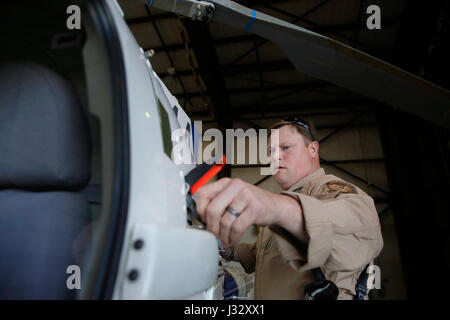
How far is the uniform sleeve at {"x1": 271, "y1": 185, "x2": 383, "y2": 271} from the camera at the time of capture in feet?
2.39

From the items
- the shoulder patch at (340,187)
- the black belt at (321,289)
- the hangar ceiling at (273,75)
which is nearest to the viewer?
the black belt at (321,289)

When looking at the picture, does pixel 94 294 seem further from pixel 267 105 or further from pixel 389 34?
pixel 267 105

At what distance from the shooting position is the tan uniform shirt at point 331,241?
0.74 meters

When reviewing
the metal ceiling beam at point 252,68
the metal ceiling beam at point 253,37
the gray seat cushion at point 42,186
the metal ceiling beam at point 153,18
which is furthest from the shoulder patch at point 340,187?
the metal ceiling beam at point 252,68

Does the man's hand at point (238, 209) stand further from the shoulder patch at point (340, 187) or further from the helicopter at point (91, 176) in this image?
the shoulder patch at point (340, 187)

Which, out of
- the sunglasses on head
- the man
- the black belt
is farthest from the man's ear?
the black belt

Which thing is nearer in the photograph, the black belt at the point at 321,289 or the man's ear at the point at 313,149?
the black belt at the point at 321,289

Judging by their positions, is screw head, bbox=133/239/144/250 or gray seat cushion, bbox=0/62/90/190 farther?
gray seat cushion, bbox=0/62/90/190

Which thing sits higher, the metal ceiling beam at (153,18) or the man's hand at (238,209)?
the metal ceiling beam at (153,18)

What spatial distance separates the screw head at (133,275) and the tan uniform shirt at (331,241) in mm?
399

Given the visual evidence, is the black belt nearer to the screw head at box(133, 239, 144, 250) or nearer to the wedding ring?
the wedding ring

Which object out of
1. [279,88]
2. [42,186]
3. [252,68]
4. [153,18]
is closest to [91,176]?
[42,186]

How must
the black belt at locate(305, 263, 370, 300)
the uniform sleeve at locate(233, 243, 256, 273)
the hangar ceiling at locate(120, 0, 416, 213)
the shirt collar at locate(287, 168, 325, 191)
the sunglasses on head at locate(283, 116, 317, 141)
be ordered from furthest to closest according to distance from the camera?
the hangar ceiling at locate(120, 0, 416, 213) < the uniform sleeve at locate(233, 243, 256, 273) < the sunglasses on head at locate(283, 116, 317, 141) < the shirt collar at locate(287, 168, 325, 191) < the black belt at locate(305, 263, 370, 300)

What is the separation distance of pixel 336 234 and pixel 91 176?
758 millimetres
